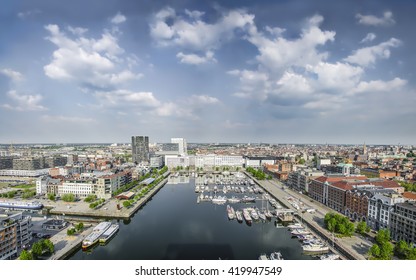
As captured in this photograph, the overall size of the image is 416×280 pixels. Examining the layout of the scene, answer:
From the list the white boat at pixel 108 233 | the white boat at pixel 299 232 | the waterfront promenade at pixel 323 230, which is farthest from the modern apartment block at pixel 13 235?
the waterfront promenade at pixel 323 230

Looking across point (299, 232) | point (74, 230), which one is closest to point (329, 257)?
point (299, 232)

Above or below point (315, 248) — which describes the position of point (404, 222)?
above

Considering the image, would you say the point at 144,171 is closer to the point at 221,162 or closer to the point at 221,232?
the point at 221,162

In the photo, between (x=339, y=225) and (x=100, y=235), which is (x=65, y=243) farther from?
(x=339, y=225)

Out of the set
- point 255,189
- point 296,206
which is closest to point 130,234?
point 296,206
